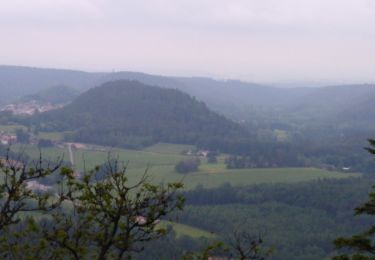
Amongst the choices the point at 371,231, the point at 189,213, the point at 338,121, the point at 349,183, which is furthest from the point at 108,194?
the point at 338,121

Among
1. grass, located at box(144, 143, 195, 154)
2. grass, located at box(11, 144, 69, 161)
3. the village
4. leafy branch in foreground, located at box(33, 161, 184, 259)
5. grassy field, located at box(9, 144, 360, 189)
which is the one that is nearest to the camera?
leafy branch in foreground, located at box(33, 161, 184, 259)

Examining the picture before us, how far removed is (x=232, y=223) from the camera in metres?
42.5

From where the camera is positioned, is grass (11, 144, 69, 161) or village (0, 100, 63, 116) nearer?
grass (11, 144, 69, 161)

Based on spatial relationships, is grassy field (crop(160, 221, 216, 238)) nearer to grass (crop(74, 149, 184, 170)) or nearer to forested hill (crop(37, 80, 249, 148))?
grass (crop(74, 149, 184, 170))

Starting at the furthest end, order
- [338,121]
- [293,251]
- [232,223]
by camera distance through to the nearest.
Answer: [338,121] < [232,223] < [293,251]

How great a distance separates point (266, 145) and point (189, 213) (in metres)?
49.3

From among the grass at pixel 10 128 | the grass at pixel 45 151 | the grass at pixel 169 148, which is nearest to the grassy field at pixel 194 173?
the grass at pixel 45 151

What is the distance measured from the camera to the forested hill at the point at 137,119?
95.2 m

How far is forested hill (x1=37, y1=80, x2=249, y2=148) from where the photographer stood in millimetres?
95250

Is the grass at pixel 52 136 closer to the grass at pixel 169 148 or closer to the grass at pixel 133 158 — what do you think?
the grass at pixel 133 158

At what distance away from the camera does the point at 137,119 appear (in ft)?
355

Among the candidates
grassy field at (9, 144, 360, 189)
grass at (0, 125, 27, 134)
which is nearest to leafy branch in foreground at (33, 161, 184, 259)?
grassy field at (9, 144, 360, 189)

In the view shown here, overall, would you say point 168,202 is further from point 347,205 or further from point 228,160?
point 228,160

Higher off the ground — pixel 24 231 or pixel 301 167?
pixel 24 231
